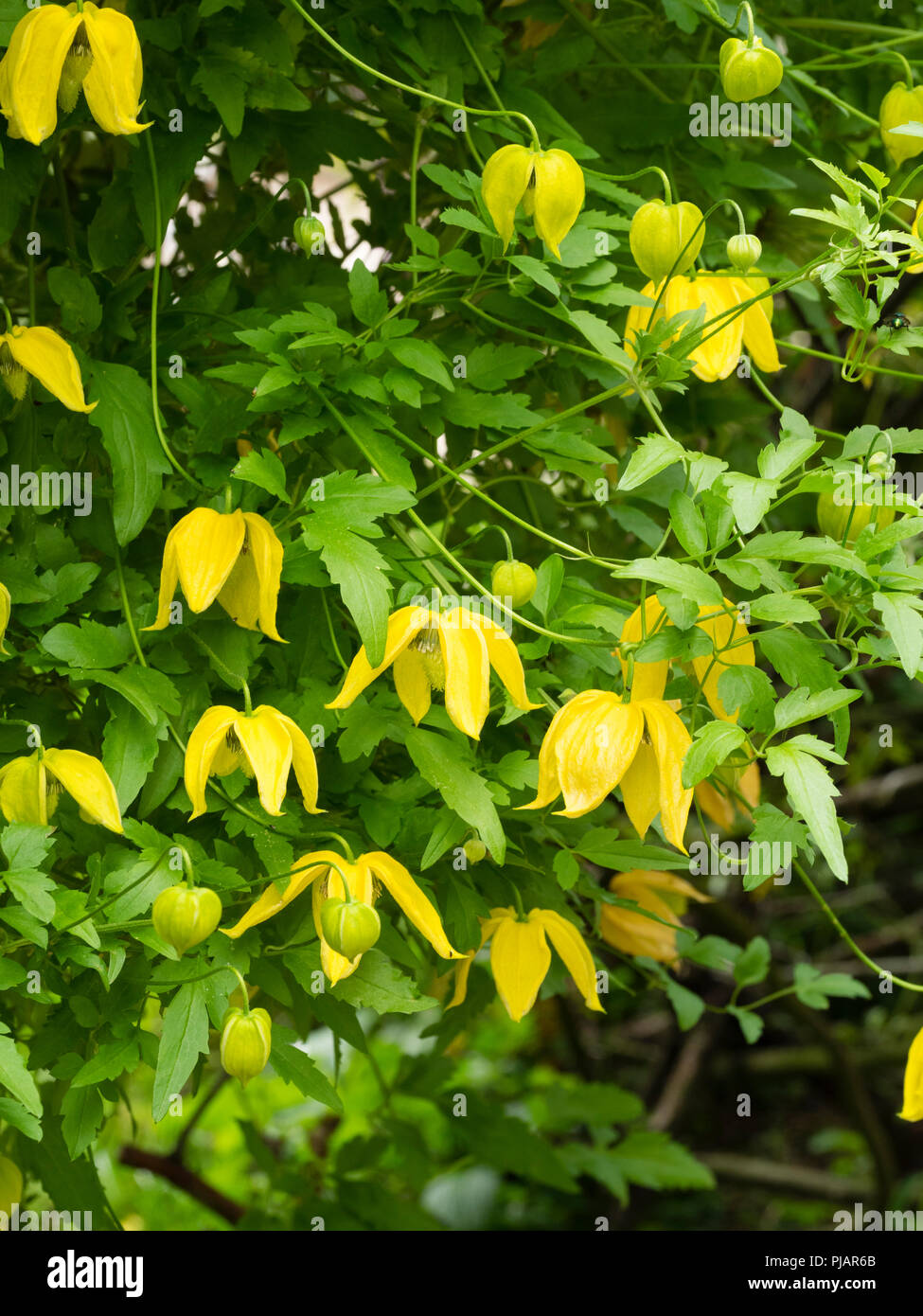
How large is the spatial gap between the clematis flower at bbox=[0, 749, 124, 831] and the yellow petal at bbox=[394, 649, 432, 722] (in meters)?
0.17

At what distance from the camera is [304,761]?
70 cm

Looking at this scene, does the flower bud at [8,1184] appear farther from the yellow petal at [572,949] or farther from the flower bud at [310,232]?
the flower bud at [310,232]

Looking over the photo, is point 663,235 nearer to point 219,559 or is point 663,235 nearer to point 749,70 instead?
point 749,70

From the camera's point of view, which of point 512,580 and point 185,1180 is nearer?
point 512,580

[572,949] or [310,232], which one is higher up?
[310,232]

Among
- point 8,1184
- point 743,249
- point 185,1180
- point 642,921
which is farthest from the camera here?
point 185,1180

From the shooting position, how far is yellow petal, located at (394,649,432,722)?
2.31 ft

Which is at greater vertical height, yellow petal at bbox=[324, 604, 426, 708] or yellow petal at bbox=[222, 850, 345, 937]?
yellow petal at bbox=[324, 604, 426, 708]

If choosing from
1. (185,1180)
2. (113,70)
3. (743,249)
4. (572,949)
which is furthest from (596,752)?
(185,1180)

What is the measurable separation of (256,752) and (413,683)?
0.09 m

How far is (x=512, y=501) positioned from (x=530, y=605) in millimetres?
218

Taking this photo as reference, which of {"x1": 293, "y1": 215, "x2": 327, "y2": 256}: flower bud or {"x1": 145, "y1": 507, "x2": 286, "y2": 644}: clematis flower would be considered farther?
{"x1": 293, "y1": 215, "x2": 327, "y2": 256}: flower bud

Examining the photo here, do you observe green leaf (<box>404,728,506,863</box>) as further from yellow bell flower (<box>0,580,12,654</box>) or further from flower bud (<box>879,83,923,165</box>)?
flower bud (<box>879,83,923,165</box>)

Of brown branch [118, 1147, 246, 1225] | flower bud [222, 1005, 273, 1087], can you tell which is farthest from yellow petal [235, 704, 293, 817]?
brown branch [118, 1147, 246, 1225]
